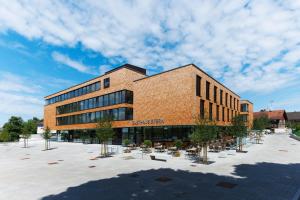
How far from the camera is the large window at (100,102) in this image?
35406 millimetres

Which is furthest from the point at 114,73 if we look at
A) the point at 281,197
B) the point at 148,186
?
the point at 281,197

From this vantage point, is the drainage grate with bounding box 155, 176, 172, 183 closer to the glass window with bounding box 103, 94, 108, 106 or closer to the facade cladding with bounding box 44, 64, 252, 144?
the facade cladding with bounding box 44, 64, 252, 144

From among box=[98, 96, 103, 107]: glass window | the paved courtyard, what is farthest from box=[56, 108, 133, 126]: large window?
the paved courtyard

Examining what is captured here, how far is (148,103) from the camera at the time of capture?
31.5m

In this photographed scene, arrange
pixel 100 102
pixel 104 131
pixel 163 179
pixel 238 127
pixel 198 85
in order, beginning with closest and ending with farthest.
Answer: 1. pixel 163 179
2. pixel 104 131
3. pixel 238 127
4. pixel 198 85
5. pixel 100 102

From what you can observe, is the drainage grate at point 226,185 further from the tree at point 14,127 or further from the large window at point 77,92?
the tree at point 14,127

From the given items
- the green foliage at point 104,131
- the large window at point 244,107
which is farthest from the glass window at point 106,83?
the large window at point 244,107

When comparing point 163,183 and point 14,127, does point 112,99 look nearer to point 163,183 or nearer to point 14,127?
point 163,183

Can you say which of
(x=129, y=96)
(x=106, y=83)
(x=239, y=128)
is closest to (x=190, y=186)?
(x=239, y=128)

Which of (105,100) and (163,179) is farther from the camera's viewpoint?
(105,100)

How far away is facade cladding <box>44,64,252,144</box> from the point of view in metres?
27.3

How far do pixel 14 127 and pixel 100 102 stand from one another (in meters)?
46.9

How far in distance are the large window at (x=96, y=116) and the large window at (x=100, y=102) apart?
4.79ft

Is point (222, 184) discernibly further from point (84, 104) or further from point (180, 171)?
point (84, 104)
